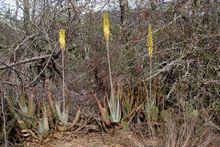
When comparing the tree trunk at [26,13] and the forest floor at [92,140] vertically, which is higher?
the tree trunk at [26,13]

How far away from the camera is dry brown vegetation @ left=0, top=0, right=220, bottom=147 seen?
632 cm

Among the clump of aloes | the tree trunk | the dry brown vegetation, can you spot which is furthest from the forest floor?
the tree trunk

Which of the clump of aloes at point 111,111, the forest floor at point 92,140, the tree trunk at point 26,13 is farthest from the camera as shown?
the tree trunk at point 26,13

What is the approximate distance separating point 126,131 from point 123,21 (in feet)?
11.7

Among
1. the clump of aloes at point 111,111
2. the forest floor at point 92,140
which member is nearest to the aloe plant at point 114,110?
the clump of aloes at point 111,111

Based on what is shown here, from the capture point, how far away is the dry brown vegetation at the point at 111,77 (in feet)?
20.7

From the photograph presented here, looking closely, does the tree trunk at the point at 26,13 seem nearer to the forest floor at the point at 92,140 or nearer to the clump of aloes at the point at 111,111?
the clump of aloes at the point at 111,111

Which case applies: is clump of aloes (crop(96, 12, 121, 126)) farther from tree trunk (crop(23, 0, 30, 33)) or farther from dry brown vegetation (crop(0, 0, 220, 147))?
tree trunk (crop(23, 0, 30, 33))

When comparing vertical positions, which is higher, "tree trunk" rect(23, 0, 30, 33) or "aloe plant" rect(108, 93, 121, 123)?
"tree trunk" rect(23, 0, 30, 33)

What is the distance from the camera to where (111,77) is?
7238 millimetres

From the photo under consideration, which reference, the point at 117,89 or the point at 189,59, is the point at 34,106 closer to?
the point at 117,89

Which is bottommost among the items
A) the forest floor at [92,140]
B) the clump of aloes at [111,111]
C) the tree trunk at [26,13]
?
the forest floor at [92,140]

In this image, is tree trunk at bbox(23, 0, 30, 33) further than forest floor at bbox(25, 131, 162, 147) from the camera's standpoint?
Yes

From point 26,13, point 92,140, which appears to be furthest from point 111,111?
point 26,13
